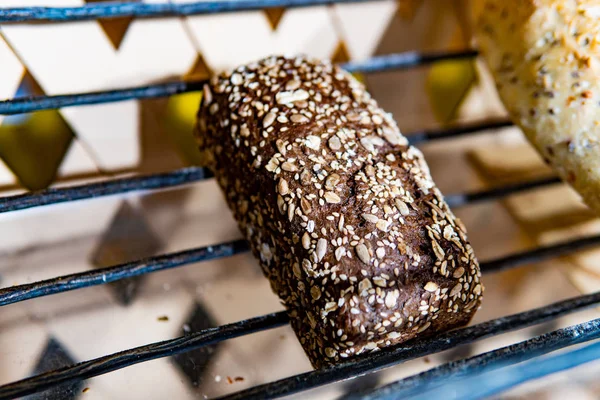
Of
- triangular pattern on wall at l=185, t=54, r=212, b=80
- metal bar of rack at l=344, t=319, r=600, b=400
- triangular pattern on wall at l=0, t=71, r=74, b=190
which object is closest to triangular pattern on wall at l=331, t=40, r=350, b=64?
triangular pattern on wall at l=185, t=54, r=212, b=80

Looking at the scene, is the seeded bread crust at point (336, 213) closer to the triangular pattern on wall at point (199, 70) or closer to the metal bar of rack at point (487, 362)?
the metal bar of rack at point (487, 362)

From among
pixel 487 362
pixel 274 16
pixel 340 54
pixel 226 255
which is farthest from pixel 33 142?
pixel 487 362

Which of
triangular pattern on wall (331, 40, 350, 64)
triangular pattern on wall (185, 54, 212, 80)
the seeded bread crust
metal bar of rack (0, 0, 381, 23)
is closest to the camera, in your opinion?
the seeded bread crust

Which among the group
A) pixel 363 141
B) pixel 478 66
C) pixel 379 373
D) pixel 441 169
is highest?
pixel 478 66

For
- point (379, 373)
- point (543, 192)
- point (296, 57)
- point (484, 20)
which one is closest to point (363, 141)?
point (296, 57)

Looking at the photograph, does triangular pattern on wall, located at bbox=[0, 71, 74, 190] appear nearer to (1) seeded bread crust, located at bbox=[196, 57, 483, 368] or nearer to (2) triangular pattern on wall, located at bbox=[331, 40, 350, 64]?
(1) seeded bread crust, located at bbox=[196, 57, 483, 368]

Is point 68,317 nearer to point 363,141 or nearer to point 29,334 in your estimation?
point 29,334

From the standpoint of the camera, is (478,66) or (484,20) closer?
(484,20)
